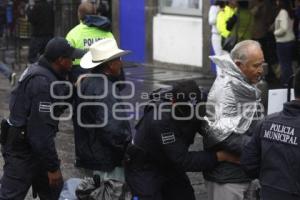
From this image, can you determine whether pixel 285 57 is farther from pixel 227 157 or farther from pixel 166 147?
pixel 166 147

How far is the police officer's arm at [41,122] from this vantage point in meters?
5.35

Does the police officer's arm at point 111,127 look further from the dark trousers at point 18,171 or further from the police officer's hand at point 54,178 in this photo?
the dark trousers at point 18,171

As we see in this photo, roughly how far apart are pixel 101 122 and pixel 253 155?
1396 mm

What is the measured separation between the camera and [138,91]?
1321 centimetres

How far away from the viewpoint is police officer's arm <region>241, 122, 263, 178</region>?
4.03 metres

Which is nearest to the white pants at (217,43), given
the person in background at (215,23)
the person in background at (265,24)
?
the person in background at (215,23)

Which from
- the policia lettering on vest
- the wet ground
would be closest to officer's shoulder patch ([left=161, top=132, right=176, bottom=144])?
the policia lettering on vest

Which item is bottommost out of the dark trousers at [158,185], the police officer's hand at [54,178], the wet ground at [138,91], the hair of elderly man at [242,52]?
the wet ground at [138,91]

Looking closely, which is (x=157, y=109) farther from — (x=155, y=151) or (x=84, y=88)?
(x=84, y=88)

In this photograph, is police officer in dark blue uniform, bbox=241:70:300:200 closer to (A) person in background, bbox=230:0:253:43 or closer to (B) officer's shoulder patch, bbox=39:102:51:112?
(B) officer's shoulder patch, bbox=39:102:51:112

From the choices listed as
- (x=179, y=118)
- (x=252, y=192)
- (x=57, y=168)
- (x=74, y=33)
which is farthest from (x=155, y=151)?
(x=74, y=33)

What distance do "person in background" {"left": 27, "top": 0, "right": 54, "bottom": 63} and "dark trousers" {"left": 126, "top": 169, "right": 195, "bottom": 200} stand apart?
407 inches

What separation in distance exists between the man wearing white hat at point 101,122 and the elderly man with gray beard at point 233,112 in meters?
0.67

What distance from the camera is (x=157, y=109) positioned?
475cm
